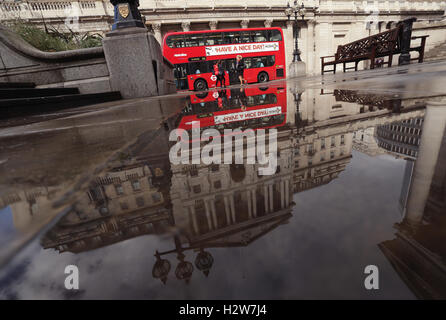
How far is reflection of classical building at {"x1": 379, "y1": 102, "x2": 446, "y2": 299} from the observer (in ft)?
0.98

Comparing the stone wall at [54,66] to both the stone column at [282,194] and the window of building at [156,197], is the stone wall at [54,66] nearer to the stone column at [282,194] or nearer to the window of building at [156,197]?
the window of building at [156,197]

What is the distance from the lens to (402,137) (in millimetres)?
858

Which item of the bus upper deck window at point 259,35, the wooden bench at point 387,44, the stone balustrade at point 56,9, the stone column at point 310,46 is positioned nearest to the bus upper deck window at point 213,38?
the bus upper deck window at point 259,35

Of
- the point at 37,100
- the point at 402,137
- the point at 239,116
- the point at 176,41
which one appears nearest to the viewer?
the point at 402,137

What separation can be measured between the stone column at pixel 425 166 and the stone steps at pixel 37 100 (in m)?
4.61

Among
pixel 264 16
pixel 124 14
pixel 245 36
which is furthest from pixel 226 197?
pixel 264 16

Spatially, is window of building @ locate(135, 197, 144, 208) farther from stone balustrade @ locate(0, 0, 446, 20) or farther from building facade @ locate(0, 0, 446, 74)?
building facade @ locate(0, 0, 446, 74)

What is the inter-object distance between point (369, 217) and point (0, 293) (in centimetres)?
61

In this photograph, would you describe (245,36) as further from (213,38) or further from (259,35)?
(213,38)

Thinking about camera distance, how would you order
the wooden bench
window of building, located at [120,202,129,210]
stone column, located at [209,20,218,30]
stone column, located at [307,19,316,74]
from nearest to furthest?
window of building, located at [120,202,129,210] < the wooden bench < stone column, located at [209,20,218,30] < stone column, located at [307,19,316,74]

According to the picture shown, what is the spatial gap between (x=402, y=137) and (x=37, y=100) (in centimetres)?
500

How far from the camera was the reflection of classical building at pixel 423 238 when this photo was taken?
11.7 inches

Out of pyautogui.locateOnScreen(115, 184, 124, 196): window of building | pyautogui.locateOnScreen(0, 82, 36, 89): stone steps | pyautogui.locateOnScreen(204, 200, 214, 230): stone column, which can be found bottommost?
pyautogui.locateOnScreen(204, 200, 214, 230): stone column

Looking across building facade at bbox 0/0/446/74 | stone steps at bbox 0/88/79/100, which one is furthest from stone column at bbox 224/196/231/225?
building facade at bbox 0/0/446/74
